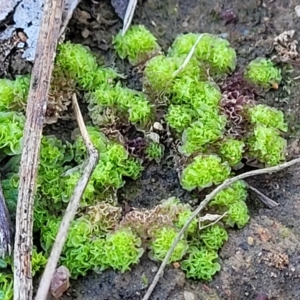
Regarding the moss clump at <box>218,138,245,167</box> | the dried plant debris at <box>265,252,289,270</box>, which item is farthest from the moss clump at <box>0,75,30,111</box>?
the dried plant debris at <box>265,252,289,270</box>

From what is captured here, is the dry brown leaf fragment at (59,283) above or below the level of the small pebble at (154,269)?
above

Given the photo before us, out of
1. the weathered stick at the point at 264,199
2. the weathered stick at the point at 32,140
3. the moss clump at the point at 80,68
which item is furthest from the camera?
the moss clump at the point at 80,68

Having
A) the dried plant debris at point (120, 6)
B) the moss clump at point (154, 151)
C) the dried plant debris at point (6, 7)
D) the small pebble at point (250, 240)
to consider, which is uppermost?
the dried plant debris at point (6, 7)

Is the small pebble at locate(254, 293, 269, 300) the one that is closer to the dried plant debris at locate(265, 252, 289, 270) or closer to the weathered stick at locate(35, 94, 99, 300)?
the dried plant debris at locate(265, 252, 289, 270)

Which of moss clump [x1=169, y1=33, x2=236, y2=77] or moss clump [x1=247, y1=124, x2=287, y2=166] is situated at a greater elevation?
moss clump [x1=169, y1=33, x2=236, y2=77]

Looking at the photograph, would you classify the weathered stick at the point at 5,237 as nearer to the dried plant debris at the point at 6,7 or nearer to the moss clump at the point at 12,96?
the moss clump at the point at 12,96

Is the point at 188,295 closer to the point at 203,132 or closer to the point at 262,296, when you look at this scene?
the point at 262,296

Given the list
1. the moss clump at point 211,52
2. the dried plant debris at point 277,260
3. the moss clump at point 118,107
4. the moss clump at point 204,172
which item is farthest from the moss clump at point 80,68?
the dried plant debris at point 277,260
